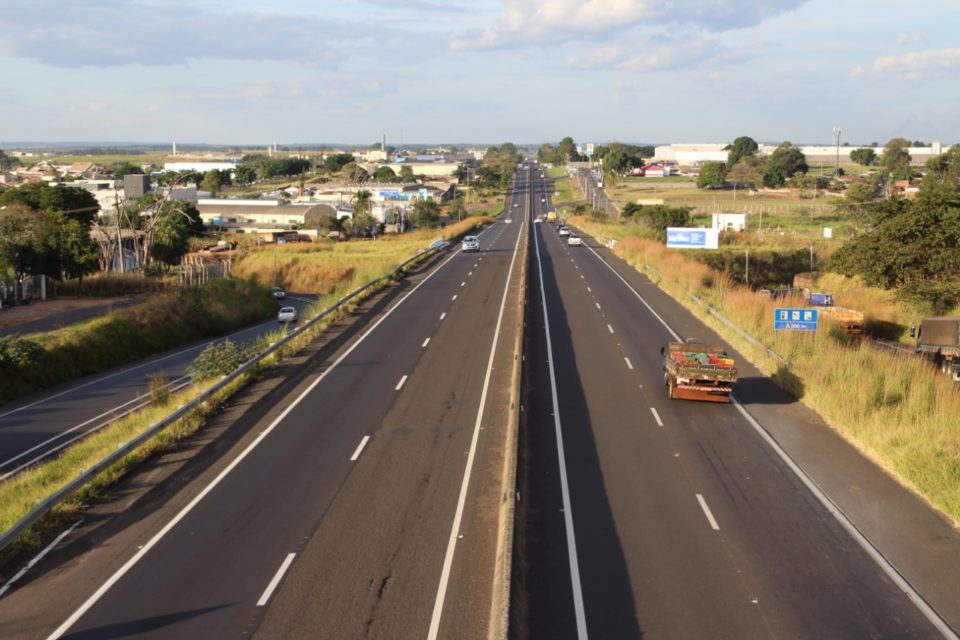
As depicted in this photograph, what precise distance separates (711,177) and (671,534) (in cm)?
18478

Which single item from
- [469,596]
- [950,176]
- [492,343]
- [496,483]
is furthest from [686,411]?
[950,176]

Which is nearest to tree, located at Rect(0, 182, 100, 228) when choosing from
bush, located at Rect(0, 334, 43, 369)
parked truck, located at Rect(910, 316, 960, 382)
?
bush, located at Rect(0, 334, 43, 369)

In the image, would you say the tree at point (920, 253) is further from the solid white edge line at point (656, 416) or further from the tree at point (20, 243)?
the tree at point (20, 243)

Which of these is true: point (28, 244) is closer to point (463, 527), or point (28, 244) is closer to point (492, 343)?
point (492, 343)

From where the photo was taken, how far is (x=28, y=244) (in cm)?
5153

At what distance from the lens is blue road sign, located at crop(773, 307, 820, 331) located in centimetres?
3064

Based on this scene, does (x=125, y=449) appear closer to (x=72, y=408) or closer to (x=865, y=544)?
(x=865, y=544)

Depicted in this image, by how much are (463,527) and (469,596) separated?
9.00 feet

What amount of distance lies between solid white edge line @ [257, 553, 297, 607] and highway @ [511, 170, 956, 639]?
3.40 metres

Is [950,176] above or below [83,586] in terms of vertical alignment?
above

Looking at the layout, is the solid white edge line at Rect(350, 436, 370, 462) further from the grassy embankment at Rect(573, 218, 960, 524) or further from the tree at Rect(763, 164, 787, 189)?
the tree at Rect(763, 164, 787, 189)

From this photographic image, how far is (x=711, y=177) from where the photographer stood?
192125 mm

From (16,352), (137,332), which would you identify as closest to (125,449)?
(16,352)

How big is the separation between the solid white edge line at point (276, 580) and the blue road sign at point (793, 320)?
2091cm
